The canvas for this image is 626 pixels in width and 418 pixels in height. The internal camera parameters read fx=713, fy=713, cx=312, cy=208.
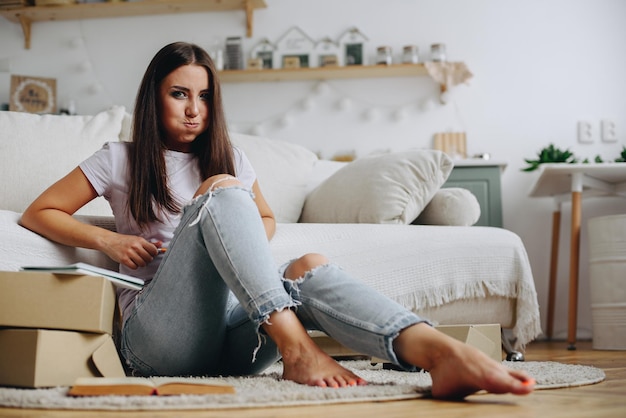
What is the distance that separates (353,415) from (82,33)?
3.45m

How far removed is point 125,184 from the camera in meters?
1.52

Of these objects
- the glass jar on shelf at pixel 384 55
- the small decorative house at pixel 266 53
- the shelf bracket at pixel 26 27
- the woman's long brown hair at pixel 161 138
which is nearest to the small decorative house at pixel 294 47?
the small decorative house at pixel 266 53

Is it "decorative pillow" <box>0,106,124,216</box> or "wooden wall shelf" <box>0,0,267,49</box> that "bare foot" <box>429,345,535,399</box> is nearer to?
"decorative pillow" <box>0,106,124,216</box>

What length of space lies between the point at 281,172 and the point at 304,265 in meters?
1.16

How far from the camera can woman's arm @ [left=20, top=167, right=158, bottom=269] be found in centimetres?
137

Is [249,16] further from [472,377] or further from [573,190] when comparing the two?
[472,377]

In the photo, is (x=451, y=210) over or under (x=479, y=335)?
over

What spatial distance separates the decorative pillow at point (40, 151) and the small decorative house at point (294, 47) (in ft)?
5.20

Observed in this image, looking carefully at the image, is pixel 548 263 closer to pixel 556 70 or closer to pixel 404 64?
pixel 556 70

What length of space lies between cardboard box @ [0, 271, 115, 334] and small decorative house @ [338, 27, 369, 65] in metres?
2.67

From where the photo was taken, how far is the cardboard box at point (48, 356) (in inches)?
46.1

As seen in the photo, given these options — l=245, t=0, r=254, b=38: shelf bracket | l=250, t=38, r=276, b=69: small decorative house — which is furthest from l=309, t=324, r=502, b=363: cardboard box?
l=245, t=0, r=254, b=38: shelf bracket

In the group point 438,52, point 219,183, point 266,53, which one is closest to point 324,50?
point 266,53

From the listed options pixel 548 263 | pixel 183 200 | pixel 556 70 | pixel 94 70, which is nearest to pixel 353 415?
pixel 183 200
